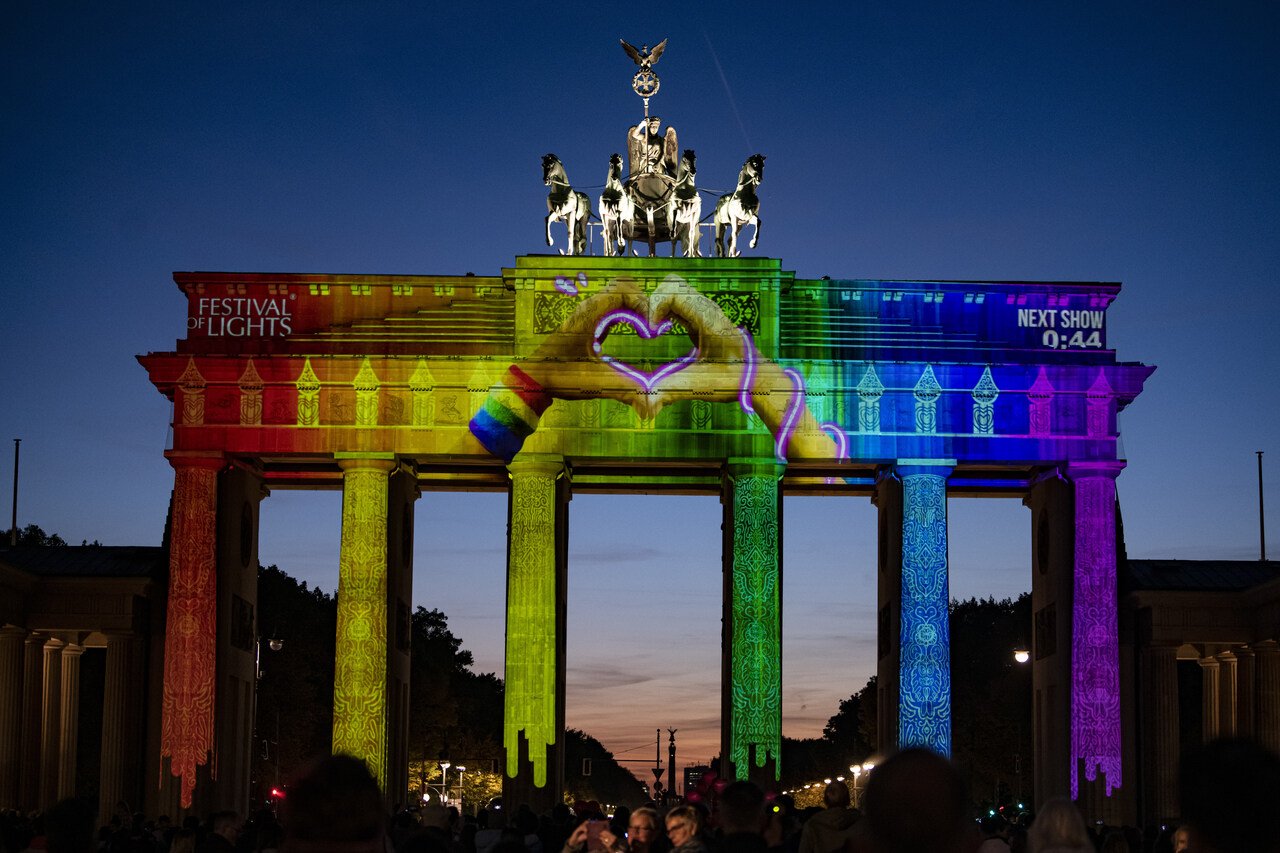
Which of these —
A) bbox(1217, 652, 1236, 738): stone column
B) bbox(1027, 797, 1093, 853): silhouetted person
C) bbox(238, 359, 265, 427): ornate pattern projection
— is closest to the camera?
bbox(1027, 797, 1093, 853): silhouetted person

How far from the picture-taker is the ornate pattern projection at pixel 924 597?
60.6 metres

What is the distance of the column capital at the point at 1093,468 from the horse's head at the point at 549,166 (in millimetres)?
18288

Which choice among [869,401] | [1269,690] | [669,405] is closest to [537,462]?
[669,405]

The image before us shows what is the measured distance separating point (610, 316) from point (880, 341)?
8339 mm

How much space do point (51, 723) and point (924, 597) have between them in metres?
27.7

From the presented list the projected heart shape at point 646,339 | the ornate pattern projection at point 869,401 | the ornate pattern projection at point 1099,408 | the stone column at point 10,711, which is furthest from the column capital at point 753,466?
the stone column at point 10,711

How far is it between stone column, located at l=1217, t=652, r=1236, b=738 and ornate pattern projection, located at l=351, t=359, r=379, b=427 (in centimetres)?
A: 2807

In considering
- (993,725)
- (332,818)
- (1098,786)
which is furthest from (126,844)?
(993,725)

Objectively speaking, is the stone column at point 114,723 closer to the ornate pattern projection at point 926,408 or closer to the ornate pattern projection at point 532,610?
the ornate pattern projection at point 532,610

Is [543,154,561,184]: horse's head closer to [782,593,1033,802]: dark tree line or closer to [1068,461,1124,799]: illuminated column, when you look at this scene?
[1068,461,1124,799]: illuminated column

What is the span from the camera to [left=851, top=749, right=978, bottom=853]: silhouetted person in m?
6.32

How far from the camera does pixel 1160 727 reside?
61.1 m

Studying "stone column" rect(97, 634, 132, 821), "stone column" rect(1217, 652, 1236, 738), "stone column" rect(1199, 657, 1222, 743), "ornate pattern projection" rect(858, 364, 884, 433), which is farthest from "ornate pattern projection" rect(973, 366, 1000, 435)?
"stone column" rect(97, 634, 132, 821)

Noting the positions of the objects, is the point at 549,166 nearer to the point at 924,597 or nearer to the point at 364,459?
the point at 364,459
